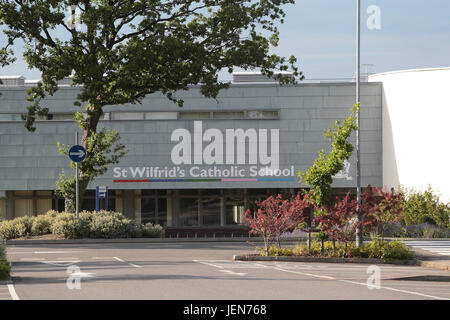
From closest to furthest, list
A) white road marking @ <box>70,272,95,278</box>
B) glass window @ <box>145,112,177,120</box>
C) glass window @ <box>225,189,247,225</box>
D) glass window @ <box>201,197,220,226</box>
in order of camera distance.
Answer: white road marking @ <box>70,272,95,278</box>
glass window @ <box>145,112,177,120</box>
glass window @ <box>225,189,247,225</box>
glass window @ <box>201,197,220,226</box>

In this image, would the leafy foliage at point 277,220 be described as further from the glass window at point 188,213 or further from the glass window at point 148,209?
the glass window at point 148,209

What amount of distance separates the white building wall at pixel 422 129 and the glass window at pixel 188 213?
12.7m

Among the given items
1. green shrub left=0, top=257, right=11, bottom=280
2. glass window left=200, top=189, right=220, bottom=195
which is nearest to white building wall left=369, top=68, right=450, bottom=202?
glass window left=200, top=189, right=220, bottom=195

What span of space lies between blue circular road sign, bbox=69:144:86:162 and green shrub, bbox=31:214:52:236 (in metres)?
3.16

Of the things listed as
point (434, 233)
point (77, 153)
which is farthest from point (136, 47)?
point (434, 233)

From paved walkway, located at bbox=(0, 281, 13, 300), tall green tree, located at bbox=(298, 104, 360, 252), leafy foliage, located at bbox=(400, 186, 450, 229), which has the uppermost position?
tall green tree, located at bbox=(298, 104, 360, 252)

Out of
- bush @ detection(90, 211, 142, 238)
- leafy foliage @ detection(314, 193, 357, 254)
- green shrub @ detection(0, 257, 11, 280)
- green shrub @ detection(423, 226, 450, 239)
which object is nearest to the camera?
green shrub @ detection(0, 257, 11, 280)

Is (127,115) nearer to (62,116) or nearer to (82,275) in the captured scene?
(62,116)

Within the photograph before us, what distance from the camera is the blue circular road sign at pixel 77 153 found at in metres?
28.2

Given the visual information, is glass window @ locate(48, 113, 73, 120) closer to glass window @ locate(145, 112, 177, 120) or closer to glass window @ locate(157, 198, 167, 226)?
glass window @ locate(145, 112, 177, 120)

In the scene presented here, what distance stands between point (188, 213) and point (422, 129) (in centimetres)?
1565

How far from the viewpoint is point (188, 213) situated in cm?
4647

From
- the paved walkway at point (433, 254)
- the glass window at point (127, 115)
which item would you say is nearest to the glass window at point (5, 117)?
the glass window at point (127, 115)

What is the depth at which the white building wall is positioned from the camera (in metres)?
39.5
